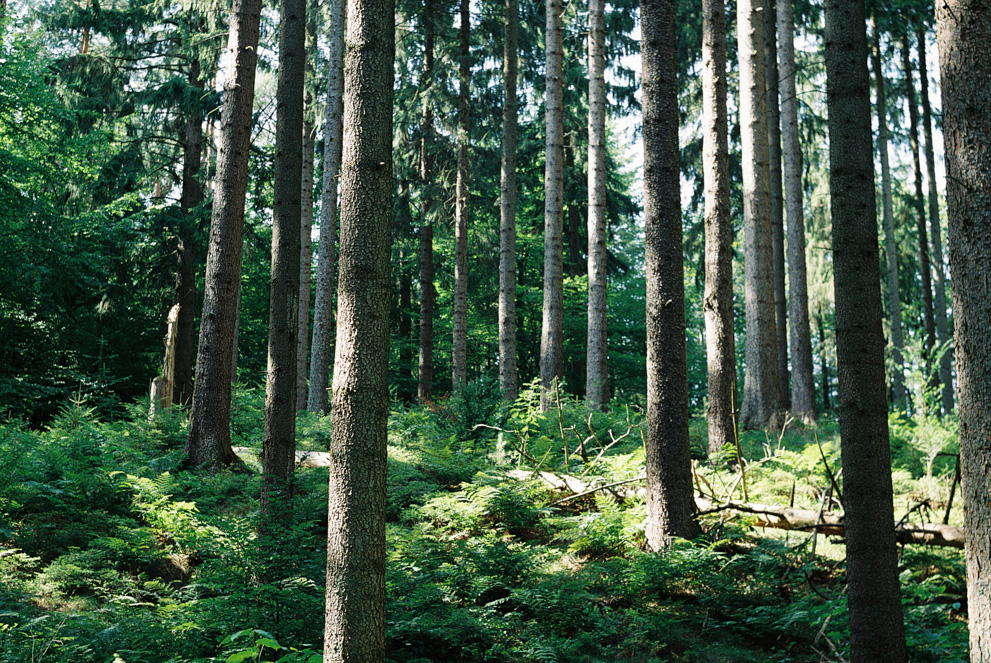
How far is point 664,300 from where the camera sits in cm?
689

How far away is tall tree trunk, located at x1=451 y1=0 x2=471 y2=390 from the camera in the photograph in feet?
57.8

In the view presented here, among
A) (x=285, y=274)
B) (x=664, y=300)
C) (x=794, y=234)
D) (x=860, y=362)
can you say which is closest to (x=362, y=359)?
(x=860, y=362)

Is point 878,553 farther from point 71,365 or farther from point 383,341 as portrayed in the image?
point 71,365

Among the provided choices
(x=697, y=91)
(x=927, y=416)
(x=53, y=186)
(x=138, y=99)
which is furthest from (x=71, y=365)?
(x=927, y=416)

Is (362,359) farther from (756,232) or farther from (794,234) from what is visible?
(794,234)

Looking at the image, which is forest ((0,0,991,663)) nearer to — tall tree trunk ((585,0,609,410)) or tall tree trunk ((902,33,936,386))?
tall tree trunk ((585,0,609,410))

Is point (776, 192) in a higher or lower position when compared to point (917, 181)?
lower

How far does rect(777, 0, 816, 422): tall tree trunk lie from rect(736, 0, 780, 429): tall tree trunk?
9.76 ft

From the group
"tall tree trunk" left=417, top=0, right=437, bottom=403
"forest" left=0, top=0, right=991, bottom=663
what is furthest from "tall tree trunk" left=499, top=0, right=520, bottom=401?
"tall tree trunk" left=417, top=0, right=437, bottom=403

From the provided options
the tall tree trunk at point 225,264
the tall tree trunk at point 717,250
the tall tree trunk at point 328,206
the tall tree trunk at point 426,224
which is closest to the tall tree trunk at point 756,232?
the tall tree trunk at point 717,250

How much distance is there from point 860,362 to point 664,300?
252 cm

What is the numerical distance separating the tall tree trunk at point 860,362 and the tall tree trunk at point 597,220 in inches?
385

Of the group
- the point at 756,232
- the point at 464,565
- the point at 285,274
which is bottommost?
the point at 464,565

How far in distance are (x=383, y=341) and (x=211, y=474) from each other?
20.0 ft
